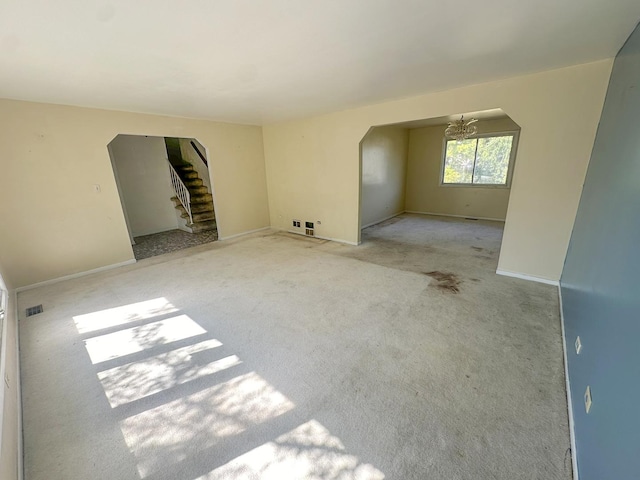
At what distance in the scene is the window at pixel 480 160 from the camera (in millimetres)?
6109

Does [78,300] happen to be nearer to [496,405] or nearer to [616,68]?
[496,405]

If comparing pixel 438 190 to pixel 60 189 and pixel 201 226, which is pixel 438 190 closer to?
pixel 201 226

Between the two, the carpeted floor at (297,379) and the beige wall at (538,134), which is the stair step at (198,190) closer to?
the carpeted floor at (297,379)

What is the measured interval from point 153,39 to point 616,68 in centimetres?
384

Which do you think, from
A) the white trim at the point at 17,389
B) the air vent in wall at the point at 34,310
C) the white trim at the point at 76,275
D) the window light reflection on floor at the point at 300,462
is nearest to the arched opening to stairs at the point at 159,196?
the white trim at the point at 76,275

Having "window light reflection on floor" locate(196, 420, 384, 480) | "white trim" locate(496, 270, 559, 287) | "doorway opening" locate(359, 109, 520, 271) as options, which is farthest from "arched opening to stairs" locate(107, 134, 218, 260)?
"white trim" locate(496, 270, 559, 287)

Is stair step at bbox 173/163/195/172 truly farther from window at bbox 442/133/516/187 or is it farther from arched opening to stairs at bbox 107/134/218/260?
window at bbox 442/133/516/187

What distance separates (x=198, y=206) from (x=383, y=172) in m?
4.86

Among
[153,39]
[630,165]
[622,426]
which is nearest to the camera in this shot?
[622,426]

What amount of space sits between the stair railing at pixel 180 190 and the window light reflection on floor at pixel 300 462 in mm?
5907

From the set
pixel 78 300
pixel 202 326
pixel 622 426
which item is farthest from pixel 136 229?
pixel 622 426

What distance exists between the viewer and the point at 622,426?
92 centimetres

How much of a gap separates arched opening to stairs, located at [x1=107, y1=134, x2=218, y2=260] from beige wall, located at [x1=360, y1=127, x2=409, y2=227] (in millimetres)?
3683

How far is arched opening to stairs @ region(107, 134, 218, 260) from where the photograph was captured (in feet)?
18.7
